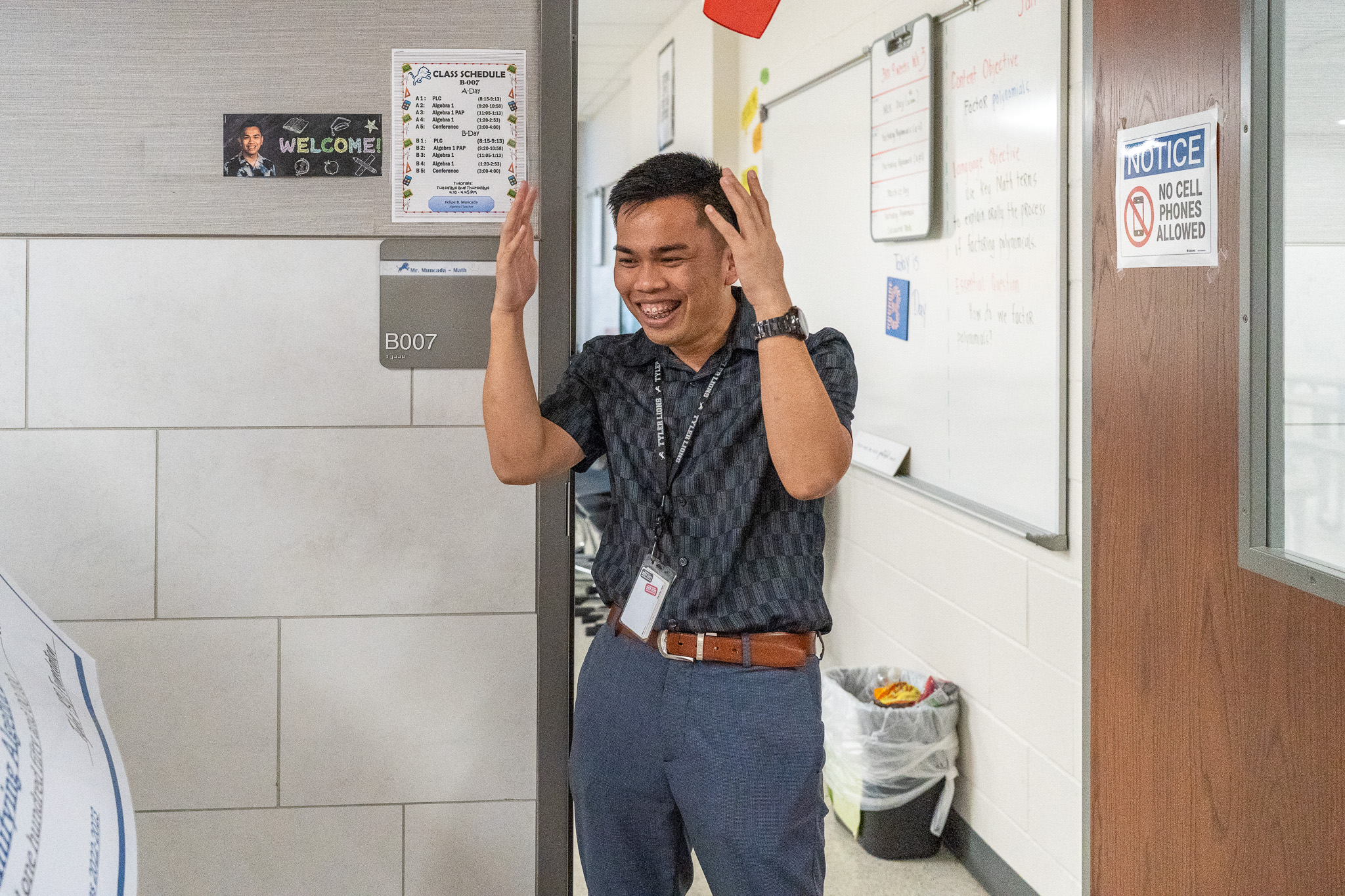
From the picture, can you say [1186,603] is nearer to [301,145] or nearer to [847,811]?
[847,811]

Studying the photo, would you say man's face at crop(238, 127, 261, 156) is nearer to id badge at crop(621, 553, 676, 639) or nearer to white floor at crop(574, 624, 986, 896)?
id badge at crop(621, 553, 676, 639)

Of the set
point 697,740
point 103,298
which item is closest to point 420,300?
point 103,298

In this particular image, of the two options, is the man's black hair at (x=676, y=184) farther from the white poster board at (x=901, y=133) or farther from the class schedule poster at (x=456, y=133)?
the white poster board at (x=901, y=133)

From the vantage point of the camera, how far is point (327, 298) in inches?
63.8

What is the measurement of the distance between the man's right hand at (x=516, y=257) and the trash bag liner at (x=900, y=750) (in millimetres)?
1557

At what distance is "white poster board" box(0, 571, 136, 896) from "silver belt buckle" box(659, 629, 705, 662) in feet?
2.52

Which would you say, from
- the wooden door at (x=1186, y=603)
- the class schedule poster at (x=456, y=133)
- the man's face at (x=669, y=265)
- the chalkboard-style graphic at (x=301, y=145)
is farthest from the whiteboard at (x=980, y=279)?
the chalkboard-style graphic at (x=301, y=145)

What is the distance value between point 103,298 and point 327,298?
32cm

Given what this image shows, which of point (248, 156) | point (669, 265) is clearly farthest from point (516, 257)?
point (248, 156)

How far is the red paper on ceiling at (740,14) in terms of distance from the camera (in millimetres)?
1744

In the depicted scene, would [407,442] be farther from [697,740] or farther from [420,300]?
[697,740]

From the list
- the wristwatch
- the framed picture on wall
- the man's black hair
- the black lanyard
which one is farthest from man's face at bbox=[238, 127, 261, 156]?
the framed picture on wall

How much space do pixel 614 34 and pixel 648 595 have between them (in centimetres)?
558

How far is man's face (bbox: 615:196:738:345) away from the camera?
143 cm
